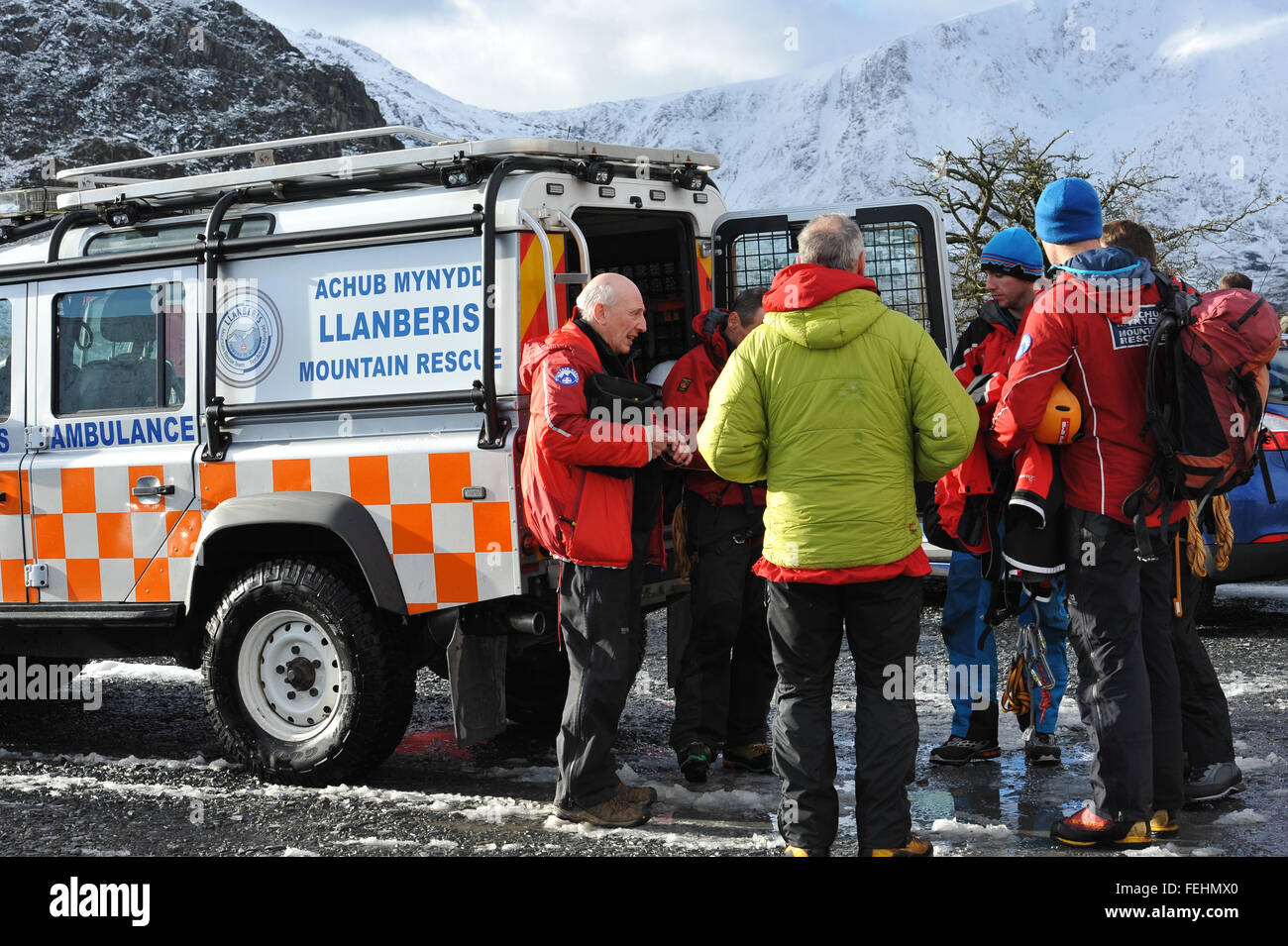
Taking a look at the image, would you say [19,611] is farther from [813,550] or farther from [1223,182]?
[1223,182]

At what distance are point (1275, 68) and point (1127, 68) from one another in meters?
18.6

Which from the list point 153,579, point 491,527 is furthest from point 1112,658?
point 153,579

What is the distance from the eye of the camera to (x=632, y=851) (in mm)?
4234

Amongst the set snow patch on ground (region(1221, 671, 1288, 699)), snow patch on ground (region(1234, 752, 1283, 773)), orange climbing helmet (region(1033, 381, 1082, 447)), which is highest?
orange climbing helmet (region(1033, 381, 1082, 447))

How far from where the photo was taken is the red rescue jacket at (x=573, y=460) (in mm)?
4332

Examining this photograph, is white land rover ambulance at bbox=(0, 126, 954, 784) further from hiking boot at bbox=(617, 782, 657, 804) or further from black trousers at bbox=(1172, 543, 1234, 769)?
black trousers at bbox=(1172, 543, 1234, 769)

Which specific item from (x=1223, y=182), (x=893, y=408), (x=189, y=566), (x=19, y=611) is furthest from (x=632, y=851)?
(x=1223, y=182)

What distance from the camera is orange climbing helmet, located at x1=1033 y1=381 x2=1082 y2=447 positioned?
4.07 meters

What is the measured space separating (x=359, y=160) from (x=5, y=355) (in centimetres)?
192

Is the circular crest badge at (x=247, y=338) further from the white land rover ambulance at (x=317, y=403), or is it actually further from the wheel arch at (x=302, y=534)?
the wheel arch at (x=302, y=534)

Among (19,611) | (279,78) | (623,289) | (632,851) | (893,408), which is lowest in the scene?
(632,851)

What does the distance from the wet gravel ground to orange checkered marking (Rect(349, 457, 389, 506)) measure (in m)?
1.12

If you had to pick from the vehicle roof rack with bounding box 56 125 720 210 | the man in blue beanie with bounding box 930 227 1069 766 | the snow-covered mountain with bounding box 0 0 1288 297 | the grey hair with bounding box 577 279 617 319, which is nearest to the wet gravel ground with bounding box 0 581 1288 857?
the man in blue beanie with bounding box 930 227 1069 766

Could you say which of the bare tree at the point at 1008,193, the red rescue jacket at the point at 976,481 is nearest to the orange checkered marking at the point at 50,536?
the red rescue jacket at the point at 976,481
